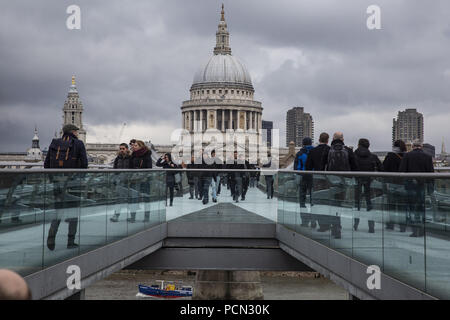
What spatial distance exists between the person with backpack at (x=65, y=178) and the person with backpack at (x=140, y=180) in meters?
1.84

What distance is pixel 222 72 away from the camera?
147500 millimetres

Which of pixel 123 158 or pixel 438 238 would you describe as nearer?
pixel 438 238

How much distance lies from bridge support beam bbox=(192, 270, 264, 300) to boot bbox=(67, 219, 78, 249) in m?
17.8

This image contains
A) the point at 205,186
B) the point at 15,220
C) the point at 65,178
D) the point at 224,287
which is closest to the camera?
the point at 15,220

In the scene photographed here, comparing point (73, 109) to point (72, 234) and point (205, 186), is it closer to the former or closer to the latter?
point (205, 186)

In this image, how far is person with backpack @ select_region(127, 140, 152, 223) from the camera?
12688mm

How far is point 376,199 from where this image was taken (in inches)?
337

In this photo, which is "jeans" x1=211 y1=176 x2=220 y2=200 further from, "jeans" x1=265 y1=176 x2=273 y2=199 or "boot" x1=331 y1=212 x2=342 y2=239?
"boot" x1=331 y1=212 x2=342 y2=239

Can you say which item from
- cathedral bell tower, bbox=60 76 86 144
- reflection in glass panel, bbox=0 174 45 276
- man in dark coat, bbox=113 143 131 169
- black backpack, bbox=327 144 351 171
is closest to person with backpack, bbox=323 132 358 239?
black backpack, bbox=327 144 351 171

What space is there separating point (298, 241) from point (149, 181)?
3.22m

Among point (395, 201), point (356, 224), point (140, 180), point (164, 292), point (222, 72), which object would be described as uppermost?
point (222, 72)

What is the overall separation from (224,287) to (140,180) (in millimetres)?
16412
